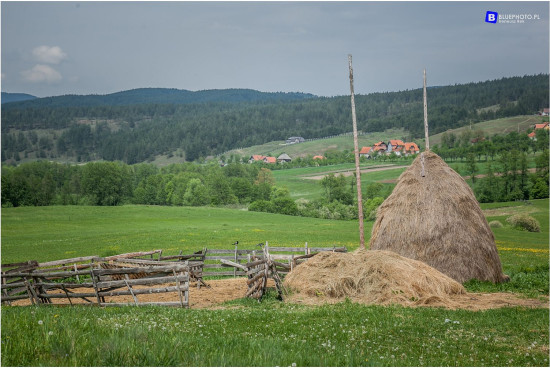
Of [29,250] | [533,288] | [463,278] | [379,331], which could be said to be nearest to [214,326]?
[379,331]

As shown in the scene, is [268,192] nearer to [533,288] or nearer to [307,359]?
[533,288]

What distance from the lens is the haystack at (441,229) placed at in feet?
67.2

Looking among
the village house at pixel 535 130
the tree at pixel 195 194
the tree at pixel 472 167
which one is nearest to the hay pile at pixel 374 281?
the tree at pixel 195 194

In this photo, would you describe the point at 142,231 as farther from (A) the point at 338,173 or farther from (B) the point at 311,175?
(B) the point at 311,175

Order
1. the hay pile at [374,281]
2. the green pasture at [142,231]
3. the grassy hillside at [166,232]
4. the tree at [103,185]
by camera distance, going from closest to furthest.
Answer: the hay pile at [374,281] → the grassy hillside at [166,232] → the green pasture at [142,231] → the tree at [103,185]

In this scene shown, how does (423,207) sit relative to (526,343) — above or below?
above

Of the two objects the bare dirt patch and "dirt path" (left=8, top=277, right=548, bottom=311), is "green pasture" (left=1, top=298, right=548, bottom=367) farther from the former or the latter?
"dirt path" (left=8, top=277, right=548, bottom=311)

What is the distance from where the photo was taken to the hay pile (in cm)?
1673

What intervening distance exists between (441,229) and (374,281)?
5022mm

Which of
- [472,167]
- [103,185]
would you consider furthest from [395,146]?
[103,185]

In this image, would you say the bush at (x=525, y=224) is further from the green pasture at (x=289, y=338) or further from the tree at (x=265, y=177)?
the tree at (x=265, y=177)

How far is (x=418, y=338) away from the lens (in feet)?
35.4

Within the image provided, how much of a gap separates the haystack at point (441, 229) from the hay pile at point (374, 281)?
228 cm

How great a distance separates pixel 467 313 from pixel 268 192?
113 metres
